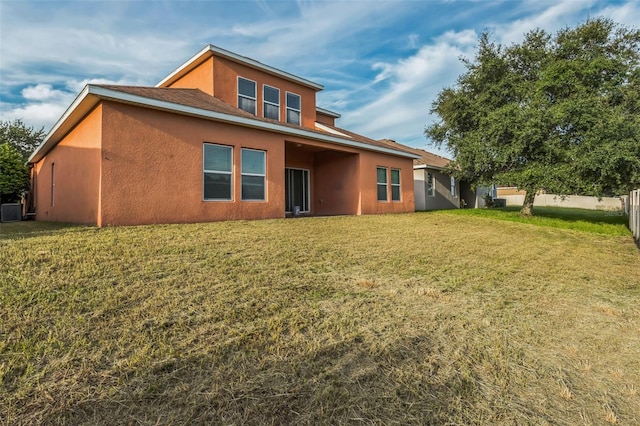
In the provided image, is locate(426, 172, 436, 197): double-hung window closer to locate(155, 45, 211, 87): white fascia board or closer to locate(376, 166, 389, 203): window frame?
locate(376, 166, 389, 203): window frame

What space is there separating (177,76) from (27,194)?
39.3ft

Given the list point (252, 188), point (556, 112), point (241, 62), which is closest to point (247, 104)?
point (241, 62)

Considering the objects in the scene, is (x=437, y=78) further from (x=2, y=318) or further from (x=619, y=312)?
(x=2, y=318)

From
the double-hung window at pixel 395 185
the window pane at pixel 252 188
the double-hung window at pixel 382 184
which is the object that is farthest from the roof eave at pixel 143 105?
the double-hung window at pixel 395 185

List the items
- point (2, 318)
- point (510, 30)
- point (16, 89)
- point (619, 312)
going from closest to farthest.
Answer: point (2, 318)
point (619, 312)
point (510, 30)
point (16, 89)

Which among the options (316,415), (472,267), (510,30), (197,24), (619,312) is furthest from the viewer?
(510,30)

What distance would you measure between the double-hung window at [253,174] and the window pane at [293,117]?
3.77 meters

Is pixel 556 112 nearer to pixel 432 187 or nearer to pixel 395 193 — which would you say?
pixel 395 193

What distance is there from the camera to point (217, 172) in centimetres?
909

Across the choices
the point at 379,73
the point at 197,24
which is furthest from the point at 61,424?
the point at 379,73

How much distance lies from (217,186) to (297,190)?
5559mm

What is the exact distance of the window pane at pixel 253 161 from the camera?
9711 mm

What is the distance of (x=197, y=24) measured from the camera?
1114 centimetres

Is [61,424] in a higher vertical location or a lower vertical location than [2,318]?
lower
